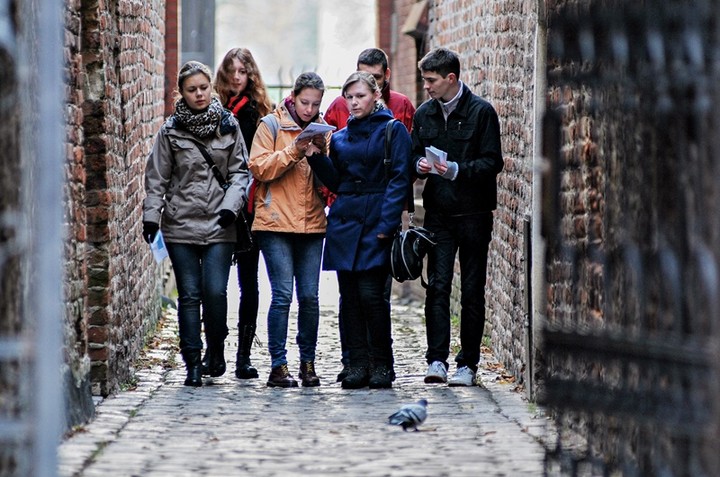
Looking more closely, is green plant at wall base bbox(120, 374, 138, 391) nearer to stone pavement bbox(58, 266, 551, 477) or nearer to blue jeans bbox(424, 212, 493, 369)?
stone pavement bbox(58, 266, 551, 477)

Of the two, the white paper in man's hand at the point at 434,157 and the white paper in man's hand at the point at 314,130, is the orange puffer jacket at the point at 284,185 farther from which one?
the white paper in man's hand at the point at 434,157

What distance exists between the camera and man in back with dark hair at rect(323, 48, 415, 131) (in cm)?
974

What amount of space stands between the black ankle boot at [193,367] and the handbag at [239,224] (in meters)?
0.70

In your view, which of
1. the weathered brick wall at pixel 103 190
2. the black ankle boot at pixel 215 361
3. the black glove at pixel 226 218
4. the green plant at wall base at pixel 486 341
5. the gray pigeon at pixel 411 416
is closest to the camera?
the gray pigeon at pixel 411 416

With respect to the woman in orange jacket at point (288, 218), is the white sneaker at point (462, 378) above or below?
below

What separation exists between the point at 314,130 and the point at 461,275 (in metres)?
1.26

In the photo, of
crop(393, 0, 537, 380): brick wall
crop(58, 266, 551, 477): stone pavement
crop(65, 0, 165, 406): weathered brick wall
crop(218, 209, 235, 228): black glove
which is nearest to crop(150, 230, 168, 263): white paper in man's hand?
crop(65, 0, 165, 406): weathered brick wall

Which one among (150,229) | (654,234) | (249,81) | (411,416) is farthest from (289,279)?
(654,234)

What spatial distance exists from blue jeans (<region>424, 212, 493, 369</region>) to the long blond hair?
1.37m

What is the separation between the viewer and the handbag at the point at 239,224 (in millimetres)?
9179

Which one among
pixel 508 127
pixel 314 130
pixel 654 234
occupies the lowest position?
pixel 654 234

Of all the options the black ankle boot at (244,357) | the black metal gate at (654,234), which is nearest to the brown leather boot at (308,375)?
the black ankle boot at (244,357)

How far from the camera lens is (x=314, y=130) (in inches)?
350

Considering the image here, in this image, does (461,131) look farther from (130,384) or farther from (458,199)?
(130,384)
